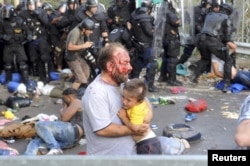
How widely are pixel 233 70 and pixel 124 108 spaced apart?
7298 mm

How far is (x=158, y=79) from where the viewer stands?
1196 cm

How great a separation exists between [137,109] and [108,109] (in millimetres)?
445

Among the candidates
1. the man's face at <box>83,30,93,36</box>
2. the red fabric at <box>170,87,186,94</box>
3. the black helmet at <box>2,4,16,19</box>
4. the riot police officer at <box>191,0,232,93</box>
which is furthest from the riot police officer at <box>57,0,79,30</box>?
the riot police officer at <box>191,0,232,93</box>

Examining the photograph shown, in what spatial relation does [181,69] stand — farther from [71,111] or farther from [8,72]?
[71,111]

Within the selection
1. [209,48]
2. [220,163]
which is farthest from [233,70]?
[220,163]

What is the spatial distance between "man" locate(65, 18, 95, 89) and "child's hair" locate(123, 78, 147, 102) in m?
5.75

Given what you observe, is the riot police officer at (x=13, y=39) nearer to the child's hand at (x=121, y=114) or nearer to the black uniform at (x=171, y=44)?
the black uniform at (x=171, y=44)

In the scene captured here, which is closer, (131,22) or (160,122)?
(160,122)

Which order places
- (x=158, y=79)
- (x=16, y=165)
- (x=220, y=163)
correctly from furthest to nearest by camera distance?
(x=158, y=79), (x=220, y=163), (x=16, y=165)

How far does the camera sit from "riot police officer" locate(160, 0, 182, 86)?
1135 centimetres

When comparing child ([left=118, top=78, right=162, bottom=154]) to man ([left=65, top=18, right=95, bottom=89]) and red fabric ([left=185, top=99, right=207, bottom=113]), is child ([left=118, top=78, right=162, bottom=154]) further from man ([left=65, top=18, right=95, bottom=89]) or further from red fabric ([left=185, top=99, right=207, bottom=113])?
man ([left=65, top=18, right=95, bottom=89])

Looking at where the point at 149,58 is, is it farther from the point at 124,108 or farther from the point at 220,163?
the point at 220,163

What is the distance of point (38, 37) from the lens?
38.8ft

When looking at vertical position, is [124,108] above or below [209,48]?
above
